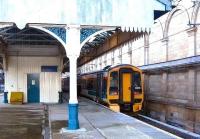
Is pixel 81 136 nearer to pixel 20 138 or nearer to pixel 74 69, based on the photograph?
pixel 20 138

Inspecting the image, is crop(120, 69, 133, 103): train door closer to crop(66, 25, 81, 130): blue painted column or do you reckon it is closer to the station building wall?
the station building wall

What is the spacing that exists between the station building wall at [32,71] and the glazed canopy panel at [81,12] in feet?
40.9

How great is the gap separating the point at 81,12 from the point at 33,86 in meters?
13.2

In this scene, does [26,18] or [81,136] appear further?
[26,18]

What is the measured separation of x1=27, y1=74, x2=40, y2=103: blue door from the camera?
25422mm

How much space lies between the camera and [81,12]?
43.0 feet

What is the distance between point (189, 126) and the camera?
16516mm

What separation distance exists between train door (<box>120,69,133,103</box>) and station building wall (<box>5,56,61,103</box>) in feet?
18.6

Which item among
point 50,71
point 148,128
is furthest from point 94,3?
point 50,71

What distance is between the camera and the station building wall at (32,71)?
25.3 m

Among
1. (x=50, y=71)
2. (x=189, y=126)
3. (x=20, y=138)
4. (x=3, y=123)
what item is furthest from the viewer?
(x=50, y=71)

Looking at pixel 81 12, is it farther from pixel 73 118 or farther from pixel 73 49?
pixel 73 118

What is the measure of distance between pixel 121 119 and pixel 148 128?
286 cm

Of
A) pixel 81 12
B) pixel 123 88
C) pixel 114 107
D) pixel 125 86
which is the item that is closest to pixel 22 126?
pixel 81 12
